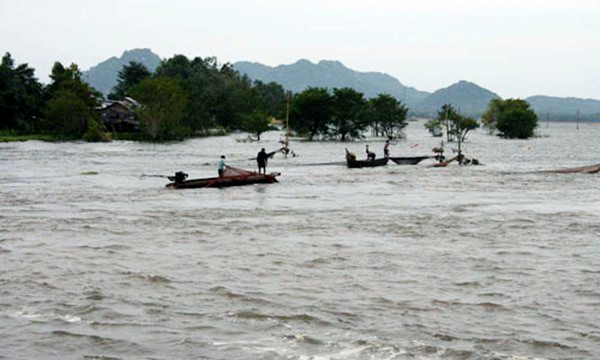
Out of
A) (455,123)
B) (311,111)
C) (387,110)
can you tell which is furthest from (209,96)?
(455,123)

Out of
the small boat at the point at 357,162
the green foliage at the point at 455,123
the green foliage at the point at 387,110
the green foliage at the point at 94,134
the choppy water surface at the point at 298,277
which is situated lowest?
the choppy water surface at the point at 298,277

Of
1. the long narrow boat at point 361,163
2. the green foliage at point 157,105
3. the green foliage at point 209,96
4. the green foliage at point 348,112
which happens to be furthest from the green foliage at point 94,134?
the long narrow boat at point 361,163

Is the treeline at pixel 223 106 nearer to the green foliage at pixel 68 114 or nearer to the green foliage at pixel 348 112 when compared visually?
the green foliage at pixel 348 112

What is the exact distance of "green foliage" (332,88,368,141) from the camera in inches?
4158

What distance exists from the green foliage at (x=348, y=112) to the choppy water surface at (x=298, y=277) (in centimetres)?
7665

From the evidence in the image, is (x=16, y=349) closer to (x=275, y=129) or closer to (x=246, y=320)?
(x=246, y=320)

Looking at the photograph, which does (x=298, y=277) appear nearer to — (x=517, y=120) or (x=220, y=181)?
(x=220, y=181)

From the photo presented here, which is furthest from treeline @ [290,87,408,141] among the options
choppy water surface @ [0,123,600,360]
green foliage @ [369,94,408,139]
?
choppy water surface @ [0,123,600,360]

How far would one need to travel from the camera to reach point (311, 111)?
10500cm

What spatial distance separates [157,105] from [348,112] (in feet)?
99.9

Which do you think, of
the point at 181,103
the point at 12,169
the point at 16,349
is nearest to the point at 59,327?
the point at 16,349

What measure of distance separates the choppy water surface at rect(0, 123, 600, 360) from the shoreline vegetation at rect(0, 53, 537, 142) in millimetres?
48015

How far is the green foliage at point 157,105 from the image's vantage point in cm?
9000

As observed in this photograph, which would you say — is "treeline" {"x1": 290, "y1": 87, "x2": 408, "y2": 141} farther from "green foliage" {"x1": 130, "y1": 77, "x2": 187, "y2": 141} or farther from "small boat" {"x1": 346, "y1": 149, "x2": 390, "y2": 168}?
"small boat" {"x1": 346, "y1": 149, "x2": 390, "y2": 168}
